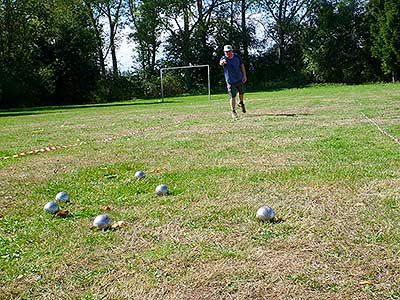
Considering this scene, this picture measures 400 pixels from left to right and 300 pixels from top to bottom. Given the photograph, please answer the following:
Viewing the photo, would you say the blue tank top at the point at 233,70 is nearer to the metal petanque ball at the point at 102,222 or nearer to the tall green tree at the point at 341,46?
the metal petanque ball at the point at 102,222

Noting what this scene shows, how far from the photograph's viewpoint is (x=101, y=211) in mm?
3844

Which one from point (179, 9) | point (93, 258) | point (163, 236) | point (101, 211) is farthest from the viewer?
point (179, 9)

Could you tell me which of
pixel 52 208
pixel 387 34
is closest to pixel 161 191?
pixel 52 208

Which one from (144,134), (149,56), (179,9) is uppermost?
(179,9)

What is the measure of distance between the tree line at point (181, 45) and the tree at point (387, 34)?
0.07m

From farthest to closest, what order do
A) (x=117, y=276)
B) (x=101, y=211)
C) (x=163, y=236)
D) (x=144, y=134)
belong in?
(x=144, y=134) < (x=101, y=211) < (x=163, y=236) < (x=117, y=276)

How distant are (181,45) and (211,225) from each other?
37931 millimetres

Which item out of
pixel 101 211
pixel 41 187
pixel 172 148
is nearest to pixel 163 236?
pixel 101 211

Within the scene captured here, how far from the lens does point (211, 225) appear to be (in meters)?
A: 3.34

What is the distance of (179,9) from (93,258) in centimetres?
3910

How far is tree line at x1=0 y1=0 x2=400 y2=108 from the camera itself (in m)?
33.3

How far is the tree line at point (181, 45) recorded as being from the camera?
3331 centimetres

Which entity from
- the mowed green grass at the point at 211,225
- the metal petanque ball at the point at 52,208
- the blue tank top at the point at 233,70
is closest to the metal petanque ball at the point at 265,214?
the mowed green grass at the point at 211,225

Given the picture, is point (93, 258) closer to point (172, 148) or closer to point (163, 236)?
point (163, 236)
